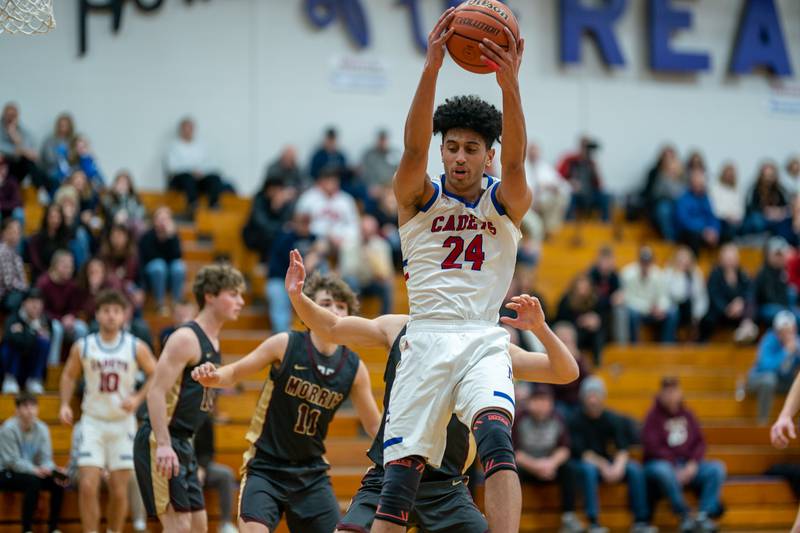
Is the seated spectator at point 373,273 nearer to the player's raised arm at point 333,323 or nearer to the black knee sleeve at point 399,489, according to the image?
the player's raised arm at point 333,323

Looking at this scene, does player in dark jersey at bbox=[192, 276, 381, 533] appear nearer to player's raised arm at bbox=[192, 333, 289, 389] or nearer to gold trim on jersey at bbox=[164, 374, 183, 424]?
player's raised arm at bbox=[192, 333, 289, 389]

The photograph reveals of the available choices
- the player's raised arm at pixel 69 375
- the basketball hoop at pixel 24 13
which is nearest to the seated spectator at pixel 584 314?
the player's raised arm at pixel 69 375

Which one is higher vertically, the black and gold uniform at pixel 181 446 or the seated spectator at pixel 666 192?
the seated spectator at pixel 666 192

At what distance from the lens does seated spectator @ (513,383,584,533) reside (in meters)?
11.1

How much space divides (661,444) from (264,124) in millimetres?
8351

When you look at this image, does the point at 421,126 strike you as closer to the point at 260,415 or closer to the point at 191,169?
the point at 260,415

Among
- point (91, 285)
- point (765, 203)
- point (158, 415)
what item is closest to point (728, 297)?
point (765, 203)

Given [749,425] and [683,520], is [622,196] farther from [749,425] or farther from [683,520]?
[683,520]

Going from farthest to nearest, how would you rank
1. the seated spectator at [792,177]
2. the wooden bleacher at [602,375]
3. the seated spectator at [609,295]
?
1. the seated spectator at [792,177]
2. the seated spectator at [609,295]
3. the wooden bleacher at [602,375]

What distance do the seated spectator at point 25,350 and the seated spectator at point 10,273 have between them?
0.54 m

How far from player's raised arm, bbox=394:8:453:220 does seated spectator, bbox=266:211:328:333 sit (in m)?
7.47

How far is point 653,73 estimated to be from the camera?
19328mm

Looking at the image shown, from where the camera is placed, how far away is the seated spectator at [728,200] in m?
17.3

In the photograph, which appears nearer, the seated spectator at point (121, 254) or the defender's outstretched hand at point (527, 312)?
the defender's outstretched hand at point (527, 312)
